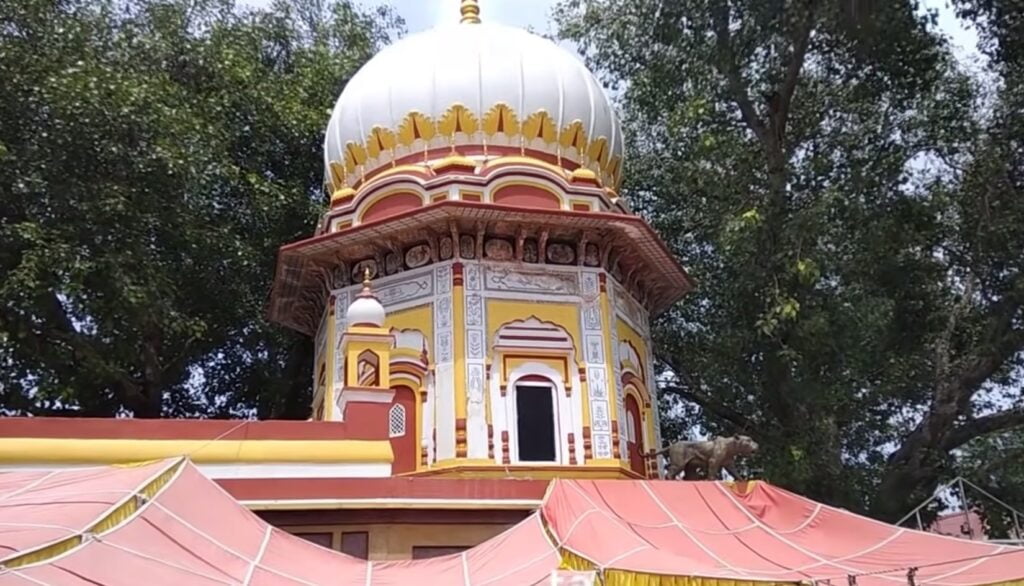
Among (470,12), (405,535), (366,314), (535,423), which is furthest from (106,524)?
(470,12)

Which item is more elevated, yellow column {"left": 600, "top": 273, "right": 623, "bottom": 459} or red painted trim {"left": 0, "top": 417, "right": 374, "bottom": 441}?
yellow column {"left": 600, "top": 273, "right": 623, "bottom": 459}

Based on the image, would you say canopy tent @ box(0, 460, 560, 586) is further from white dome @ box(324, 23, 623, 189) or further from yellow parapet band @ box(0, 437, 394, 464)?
white dome @ box(324, 23, 623, 189)

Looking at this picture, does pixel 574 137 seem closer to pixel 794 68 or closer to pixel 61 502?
pixel 794 68

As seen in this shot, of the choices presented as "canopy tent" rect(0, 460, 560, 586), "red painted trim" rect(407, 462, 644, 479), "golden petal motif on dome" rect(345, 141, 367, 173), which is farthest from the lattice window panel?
"golden petal motif on dome" rect(345, 141, 367, 173)

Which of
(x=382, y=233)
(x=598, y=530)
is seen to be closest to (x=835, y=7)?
(x=382, y=233)

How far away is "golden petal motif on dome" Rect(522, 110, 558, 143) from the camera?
1220 centimetres

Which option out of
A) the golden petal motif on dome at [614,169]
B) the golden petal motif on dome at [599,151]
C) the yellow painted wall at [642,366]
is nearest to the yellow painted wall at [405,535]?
the yellow painted wall at [642,366]

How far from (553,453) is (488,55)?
5212 millimetres

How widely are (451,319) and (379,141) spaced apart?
292 centimetres

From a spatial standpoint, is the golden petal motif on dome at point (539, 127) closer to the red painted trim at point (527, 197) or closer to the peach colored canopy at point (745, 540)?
the red painted trim at point (527, 197)

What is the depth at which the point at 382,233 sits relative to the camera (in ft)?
36.7

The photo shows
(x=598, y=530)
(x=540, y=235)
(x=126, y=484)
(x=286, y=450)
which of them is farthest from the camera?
(x=540, y=235)

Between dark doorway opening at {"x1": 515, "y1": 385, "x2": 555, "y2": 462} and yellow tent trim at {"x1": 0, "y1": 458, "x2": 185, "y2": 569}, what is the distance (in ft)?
14.2

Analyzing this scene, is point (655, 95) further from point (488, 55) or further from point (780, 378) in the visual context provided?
point (780, 378)
